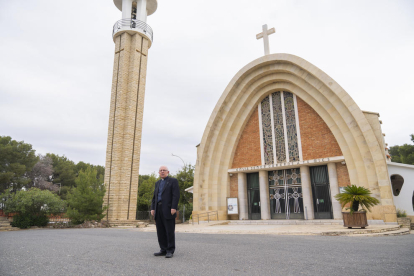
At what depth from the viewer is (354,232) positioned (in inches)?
375

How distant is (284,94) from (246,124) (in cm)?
370

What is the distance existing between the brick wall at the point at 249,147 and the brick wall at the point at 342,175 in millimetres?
5211

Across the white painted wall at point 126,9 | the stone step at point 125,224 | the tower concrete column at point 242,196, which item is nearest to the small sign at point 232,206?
the tower concrete column at point 242,196

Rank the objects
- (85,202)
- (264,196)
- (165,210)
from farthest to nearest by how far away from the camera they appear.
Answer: (264,196)
(85,202)
(165,210)

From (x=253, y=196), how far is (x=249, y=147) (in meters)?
3.71

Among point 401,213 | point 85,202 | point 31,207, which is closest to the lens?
point 401,213

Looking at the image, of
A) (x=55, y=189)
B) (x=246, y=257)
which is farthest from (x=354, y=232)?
(x=55, y=189)

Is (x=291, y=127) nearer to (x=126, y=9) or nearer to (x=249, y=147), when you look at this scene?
(x=249, y=147)

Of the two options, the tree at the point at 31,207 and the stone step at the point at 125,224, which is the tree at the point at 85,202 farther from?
the tree at the point at 31,207

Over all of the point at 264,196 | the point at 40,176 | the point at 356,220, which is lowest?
the point at 356,220

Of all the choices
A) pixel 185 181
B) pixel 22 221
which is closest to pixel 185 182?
pixel 185 181

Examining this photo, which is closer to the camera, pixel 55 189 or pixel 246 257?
pixel 246 257

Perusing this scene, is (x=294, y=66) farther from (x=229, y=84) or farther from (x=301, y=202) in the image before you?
(x=301, y=202)

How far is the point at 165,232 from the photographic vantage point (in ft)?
16.9
